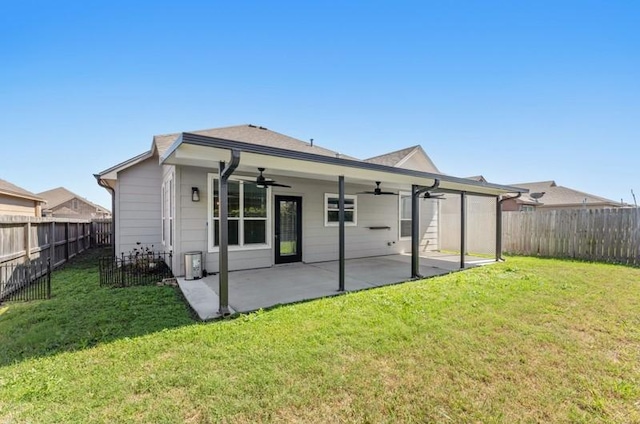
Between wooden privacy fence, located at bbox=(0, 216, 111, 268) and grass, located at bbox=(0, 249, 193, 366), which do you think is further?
wooden privacy fence, located at bbox=(0, 216, 111, 268)

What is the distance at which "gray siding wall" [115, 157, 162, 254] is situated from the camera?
29.1 ft

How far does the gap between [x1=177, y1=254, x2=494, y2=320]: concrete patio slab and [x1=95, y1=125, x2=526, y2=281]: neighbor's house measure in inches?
25.9

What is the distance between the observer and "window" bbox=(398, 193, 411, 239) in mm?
11547

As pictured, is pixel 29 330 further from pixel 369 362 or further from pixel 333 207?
pixel 333 207

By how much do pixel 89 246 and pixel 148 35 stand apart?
1082cm

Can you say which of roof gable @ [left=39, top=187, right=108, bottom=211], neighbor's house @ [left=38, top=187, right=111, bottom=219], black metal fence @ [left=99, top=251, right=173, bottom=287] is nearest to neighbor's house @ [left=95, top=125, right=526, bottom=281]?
black metal fence @ [left=99, top=251, right=173, bottom=287]

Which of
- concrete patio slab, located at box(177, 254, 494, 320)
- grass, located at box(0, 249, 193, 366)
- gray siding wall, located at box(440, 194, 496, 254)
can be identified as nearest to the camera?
grass, located at box(0, 249, 193, 366)

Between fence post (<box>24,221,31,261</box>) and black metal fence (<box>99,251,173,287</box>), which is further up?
fence post (<box>24,221,31,261</box>)

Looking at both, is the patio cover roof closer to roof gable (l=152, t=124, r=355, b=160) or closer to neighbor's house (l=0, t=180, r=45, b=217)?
roof gable (l=152, t=124, r=355, b=160)

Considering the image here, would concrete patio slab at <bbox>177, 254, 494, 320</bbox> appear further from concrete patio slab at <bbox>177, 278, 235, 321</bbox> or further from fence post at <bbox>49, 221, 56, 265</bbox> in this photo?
fence post at <bbox>49, 221, 56, 265</bbox>

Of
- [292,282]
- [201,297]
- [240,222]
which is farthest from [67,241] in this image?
[292,282]

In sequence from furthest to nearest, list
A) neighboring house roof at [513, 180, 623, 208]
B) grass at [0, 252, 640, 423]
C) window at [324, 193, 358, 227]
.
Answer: neighboring house roof at [513, 180, 623, 208]
window at [324, 193, 358, 227]
grass at [0, 252, 640, 423]

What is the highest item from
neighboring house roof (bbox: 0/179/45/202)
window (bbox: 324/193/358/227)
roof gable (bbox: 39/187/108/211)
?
roof gable (bbox: 39/187/108/211)

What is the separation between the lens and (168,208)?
8.02m
